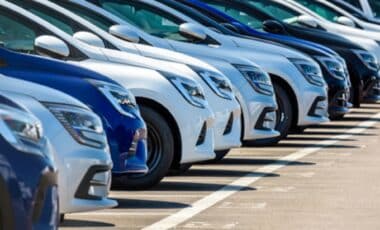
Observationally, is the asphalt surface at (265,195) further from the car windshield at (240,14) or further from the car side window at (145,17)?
the car windshield at (240,14)

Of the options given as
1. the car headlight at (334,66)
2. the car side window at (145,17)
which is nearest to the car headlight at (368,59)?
the car headlight at (334,66)

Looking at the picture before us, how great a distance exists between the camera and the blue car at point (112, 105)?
488 inches

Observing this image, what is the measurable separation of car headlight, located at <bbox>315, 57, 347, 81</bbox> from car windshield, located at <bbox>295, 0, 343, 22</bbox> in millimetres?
7035

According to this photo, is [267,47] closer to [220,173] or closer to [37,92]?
[220,173]

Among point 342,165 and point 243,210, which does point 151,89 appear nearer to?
point 243,210

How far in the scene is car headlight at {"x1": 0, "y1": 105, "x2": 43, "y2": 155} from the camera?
805cm

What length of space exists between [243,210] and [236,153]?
5554mm

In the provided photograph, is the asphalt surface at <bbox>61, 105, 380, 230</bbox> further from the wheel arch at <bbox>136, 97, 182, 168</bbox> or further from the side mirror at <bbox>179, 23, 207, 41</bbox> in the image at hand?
the side mirror at <bbox>179, 23, 207, 41</bbox>

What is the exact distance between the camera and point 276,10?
26250 millimetres

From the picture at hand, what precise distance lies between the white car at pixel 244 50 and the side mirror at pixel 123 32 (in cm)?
60

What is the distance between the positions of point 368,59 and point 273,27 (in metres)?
2.90

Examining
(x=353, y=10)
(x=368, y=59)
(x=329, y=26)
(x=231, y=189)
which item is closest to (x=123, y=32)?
(x=231, y=189)

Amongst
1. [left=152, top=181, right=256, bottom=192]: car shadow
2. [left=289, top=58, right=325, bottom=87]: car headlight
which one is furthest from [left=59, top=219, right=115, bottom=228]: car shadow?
[left=289, top=58, right=325, bottom=87]: car headlight

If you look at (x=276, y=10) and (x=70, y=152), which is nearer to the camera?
(x=70, y=152)
